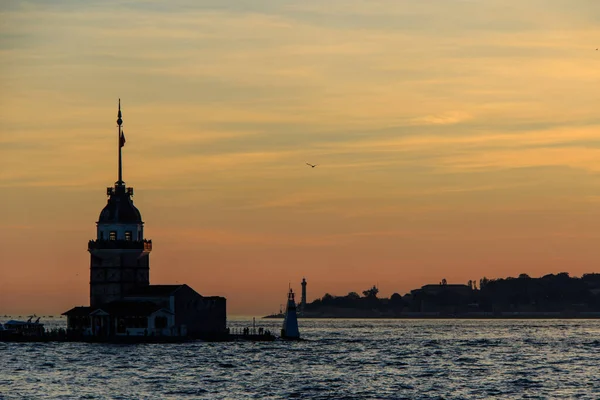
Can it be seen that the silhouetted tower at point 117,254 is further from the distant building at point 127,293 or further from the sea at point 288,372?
the sea at point 288,372

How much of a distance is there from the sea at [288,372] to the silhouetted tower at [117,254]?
7531 millimetres

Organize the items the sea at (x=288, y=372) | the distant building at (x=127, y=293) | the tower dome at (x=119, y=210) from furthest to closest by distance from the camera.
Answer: the tower dome at (x=119, y=210) < the distant building at (x=127, y=293) < the sea at (x=288, y=372)

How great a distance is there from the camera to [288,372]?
11056 cm

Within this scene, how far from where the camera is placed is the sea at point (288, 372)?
9169 centimetres

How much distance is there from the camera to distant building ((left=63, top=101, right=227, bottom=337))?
484ft

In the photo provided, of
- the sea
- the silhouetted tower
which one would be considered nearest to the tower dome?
the silhouetted tower

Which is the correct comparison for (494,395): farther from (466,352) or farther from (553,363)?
(466,352)

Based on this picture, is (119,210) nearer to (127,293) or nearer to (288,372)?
(127,293)

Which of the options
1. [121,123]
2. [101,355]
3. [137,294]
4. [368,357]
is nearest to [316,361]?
[368,357]

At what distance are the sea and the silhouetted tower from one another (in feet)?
24.7

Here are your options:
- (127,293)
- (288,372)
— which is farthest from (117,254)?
(288,372)

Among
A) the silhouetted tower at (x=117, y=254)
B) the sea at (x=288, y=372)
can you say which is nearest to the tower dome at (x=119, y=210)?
the silhouetted tower at (x=117, y=254)

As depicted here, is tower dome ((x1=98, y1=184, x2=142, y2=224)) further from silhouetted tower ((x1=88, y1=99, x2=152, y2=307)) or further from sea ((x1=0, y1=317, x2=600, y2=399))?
sea ((x1=0, y1=317, x2=600, y2=399))

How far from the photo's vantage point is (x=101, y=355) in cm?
12950
